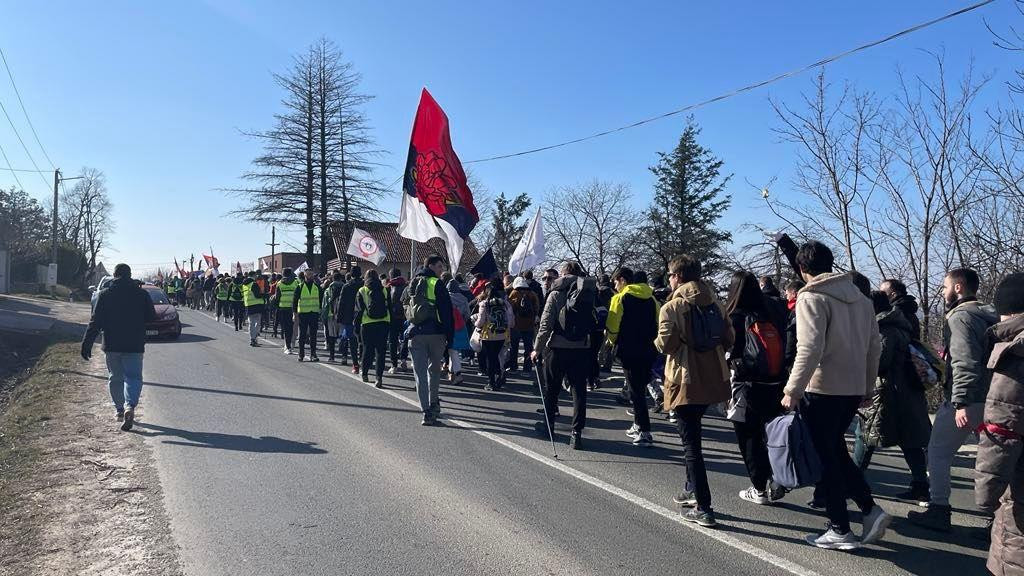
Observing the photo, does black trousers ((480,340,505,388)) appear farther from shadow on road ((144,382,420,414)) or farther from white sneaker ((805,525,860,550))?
white sneaker ((805,525,860,550))

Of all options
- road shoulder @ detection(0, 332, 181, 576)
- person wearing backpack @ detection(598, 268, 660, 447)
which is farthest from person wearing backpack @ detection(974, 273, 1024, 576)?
road shoulder @ detection(0, 332, 181, 576)

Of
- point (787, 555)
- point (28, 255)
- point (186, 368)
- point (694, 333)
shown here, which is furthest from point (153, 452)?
point (28, 255)

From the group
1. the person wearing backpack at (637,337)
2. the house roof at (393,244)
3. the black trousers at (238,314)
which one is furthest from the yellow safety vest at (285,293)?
the house roof at (393,244)

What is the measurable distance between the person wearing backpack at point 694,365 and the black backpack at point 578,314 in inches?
75.0

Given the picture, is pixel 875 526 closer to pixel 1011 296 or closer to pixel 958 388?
pixel 958 388

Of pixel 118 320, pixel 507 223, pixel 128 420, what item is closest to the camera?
pixel 128 420

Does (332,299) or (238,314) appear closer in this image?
(332,299)

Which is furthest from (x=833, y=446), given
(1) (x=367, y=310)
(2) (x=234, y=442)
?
(1) (x=367, y=310)

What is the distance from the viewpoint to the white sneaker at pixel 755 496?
550cm

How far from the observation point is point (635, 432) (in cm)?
763

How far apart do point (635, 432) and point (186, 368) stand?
940cm

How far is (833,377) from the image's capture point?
14.6ft

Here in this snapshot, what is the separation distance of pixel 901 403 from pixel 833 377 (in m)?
1.60

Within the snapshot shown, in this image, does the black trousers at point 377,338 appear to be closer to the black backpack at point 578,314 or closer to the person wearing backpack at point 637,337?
the black backpack at point 578,314
